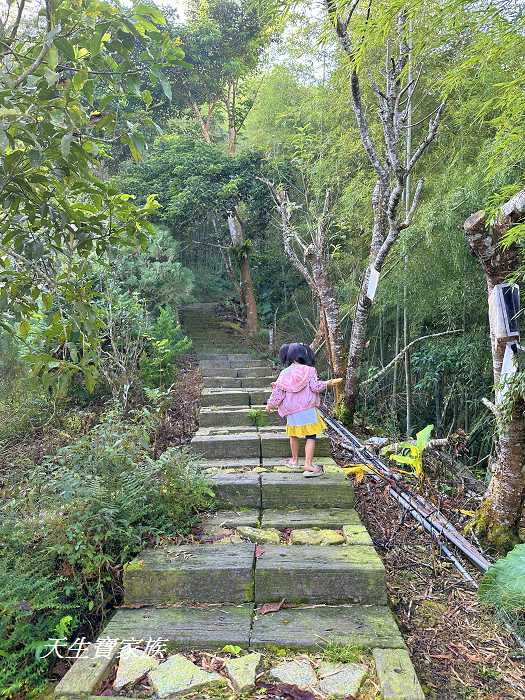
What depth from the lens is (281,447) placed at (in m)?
4.01

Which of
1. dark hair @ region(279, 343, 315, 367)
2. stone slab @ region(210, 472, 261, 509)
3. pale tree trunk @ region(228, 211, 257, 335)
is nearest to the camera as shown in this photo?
stone slab @ region(210, 472, 261, 509)

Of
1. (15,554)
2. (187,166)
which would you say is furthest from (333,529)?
(187,166)

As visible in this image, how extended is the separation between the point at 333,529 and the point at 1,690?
1760 mm

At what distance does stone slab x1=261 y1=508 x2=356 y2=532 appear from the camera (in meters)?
2.87

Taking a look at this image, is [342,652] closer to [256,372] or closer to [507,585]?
[507,585]

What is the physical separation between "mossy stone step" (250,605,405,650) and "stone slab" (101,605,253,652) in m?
0.08

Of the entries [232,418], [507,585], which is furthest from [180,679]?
[232,418]

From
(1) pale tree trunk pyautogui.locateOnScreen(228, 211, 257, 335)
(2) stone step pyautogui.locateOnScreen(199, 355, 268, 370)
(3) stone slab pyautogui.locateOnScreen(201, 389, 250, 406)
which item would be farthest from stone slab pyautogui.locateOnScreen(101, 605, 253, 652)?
(1) pale tree trunk pyautogui.locateOnScreen(228, 211, 257, 335)

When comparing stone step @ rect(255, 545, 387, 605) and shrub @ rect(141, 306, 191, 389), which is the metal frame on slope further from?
shrub @ rect(141, 306, 191, 389)

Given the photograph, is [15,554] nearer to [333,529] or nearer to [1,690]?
[1,690]

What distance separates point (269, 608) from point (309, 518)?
2.58 ft

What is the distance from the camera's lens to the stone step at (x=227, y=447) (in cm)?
390

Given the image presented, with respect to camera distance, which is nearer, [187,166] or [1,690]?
[1,690]

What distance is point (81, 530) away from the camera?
237 centimetres
